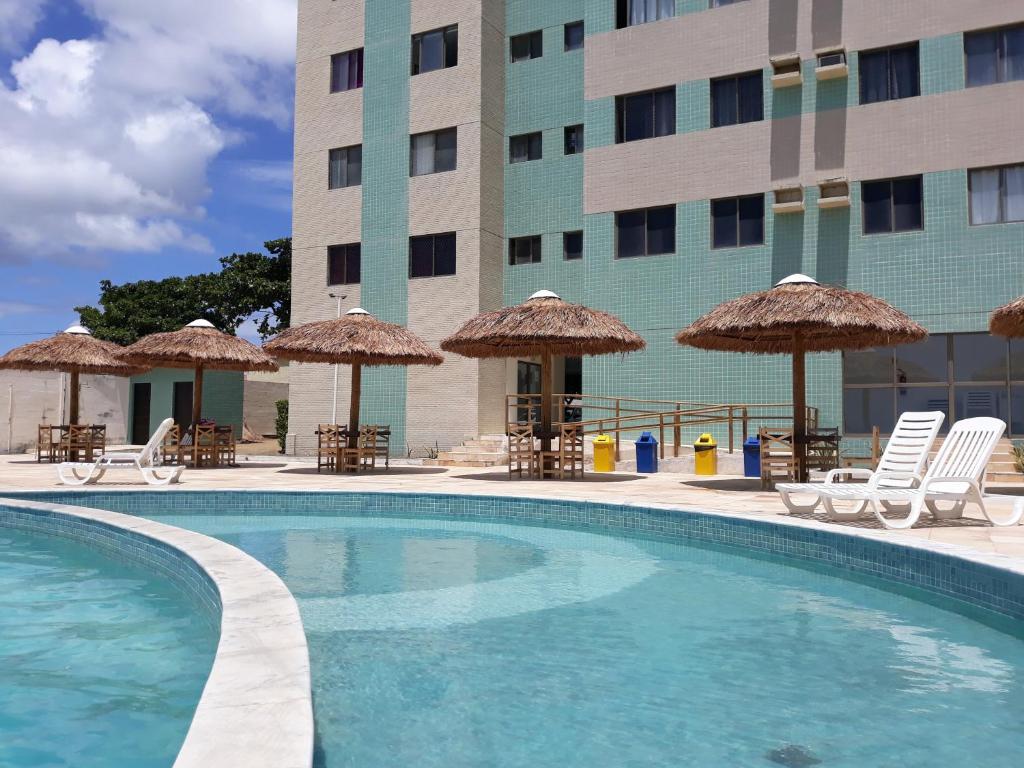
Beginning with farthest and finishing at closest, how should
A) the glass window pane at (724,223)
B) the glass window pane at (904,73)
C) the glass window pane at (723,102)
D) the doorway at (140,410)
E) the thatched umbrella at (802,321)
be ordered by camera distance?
the doorway at (140,410) < the glass window pane at (723,102) < the glass window pane at (724,223) < the glass window pane at (904,73) < the thatched umbrella at (802,321)

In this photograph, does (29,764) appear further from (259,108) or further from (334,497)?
(259,108)

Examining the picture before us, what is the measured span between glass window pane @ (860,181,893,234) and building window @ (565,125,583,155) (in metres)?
6.55

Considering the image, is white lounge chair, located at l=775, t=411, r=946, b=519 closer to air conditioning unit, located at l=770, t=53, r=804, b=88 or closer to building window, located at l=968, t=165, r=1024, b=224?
building window, located at l=968, t=165, r=1024, b=224

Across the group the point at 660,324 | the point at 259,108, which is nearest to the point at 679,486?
the point at 660,324

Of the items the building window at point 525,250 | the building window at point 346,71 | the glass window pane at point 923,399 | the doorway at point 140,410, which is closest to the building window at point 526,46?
the building window at point 346,71

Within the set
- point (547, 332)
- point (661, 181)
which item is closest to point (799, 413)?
point (547, 332)

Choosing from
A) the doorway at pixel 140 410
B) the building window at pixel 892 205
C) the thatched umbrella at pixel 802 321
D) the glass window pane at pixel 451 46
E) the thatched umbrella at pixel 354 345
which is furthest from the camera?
the doorway at pixel 140 410

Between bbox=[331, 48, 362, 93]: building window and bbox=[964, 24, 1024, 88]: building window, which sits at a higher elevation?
bbox=[331, 48, 362, 93]: building window

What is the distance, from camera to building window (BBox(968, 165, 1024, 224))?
15570 mm

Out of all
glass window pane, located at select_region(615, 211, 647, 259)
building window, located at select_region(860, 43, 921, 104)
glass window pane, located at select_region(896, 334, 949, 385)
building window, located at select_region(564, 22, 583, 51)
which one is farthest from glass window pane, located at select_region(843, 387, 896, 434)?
building window, located at select_region(564, 22, 583, 51)

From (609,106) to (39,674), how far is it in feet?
57.1

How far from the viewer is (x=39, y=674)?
420 centimetres

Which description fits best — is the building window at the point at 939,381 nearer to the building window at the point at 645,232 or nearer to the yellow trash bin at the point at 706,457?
the yellow trash bin at the point at 706,457

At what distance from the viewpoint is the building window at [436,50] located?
827 inches
